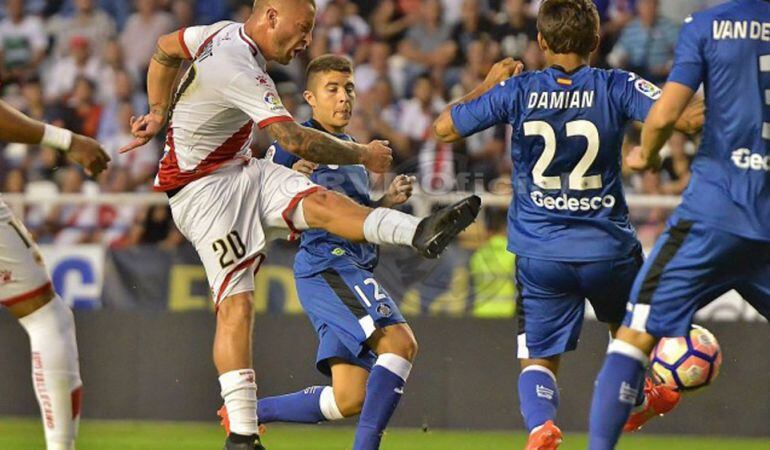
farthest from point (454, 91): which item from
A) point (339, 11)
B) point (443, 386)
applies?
point (443, 386)

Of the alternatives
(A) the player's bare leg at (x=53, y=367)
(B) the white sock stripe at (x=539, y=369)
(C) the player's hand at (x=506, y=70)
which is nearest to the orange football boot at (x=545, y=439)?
(B) the white sock stripe at (x=539, y=369)

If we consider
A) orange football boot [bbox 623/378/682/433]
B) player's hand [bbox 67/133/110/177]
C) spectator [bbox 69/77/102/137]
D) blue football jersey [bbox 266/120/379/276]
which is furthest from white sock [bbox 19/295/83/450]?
spectator [bbox 69/77/102/137]

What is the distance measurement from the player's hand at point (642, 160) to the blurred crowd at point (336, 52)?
606cm

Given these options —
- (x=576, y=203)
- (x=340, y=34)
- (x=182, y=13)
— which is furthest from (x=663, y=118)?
(x=182, y=13)

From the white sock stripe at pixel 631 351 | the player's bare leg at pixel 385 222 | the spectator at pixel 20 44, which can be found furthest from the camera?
the spectator at pixel 20 44

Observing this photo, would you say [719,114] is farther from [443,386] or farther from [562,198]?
[443,386]

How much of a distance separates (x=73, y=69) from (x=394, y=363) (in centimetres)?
851

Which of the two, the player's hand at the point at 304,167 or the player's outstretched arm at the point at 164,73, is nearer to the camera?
the player's outstretched arm at the point at 164,73

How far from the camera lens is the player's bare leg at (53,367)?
19.4ft

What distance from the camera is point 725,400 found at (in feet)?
36.2

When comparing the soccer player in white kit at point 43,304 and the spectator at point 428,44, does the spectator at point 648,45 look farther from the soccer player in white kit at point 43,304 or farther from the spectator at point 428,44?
the soccer player in white kit at point 43,304

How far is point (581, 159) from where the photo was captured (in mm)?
6934

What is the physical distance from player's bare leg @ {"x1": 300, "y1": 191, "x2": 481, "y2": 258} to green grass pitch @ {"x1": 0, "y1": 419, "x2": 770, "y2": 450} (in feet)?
9.38

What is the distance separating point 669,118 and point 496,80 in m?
1.47
